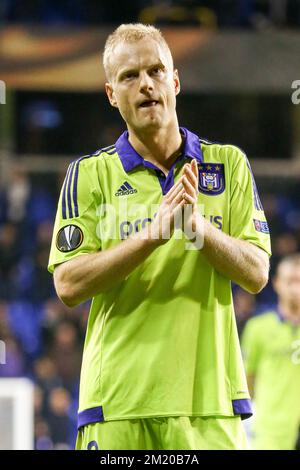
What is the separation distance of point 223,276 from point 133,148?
0.47m

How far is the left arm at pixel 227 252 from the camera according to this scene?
2.69 meters

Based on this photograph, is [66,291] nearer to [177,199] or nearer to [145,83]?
[177,199]

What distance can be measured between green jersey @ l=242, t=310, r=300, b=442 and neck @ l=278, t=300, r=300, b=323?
0.06 metres

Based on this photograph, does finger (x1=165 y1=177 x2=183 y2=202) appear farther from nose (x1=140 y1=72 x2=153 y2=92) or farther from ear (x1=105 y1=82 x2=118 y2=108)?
ear (x1=105 y1=82 x2=118 y2=108)

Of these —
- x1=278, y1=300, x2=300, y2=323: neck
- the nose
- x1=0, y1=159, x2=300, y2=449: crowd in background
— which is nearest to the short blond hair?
the nose

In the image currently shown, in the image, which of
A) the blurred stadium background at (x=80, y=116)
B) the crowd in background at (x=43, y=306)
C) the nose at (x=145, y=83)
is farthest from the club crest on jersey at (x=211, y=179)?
the blurred stadium background at (x=80, y=116)

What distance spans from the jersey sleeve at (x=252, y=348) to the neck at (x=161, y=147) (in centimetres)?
373

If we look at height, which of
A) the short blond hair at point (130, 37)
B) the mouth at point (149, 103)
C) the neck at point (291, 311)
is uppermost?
the short blond hair at point (130, 37)

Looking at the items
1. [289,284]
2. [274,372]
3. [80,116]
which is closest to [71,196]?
[289,284]

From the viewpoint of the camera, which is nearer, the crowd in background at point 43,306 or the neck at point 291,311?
the neck at point 291,311

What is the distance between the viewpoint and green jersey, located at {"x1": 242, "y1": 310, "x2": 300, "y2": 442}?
250 inches

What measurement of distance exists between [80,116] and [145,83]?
31.1 ft

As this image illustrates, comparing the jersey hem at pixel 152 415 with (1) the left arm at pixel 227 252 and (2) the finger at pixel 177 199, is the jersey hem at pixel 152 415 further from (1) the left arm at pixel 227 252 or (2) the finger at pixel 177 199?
(2) the finger at pixel 177 199

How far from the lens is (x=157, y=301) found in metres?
2.81
